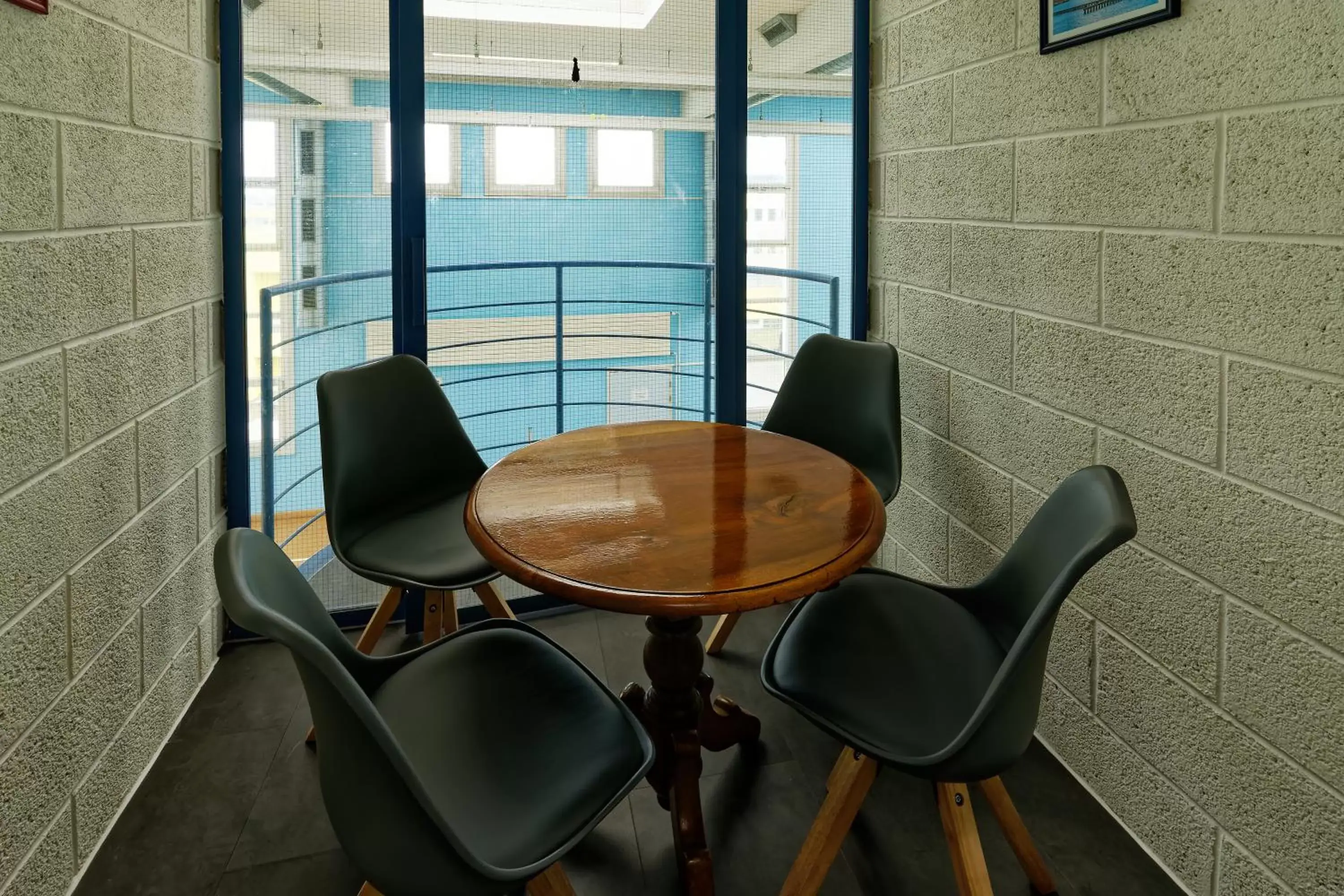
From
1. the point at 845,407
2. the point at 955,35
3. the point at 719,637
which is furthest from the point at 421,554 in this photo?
the point at 955,35

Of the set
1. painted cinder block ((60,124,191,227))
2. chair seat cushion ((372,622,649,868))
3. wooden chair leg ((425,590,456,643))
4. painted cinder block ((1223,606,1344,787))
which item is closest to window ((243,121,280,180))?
painted cinder block ((60,124,191,227))

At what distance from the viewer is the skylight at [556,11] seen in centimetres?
268

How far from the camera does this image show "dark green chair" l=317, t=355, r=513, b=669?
2141 mm

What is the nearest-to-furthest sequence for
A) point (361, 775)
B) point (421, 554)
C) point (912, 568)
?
point (361, 775)
point (421, 554)
point (912, 568)

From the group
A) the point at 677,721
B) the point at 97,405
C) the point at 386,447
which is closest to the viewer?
the point at 97,405

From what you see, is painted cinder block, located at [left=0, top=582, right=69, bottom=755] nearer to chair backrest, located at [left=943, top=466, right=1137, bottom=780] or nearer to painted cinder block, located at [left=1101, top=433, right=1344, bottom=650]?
chair backrest, located at [left=943, top=466, right=1137, bottom=780]

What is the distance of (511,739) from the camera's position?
1.44m

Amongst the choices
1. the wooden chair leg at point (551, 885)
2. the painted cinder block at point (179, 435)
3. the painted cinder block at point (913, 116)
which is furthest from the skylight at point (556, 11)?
the wooden chair leg at point (551, 885)

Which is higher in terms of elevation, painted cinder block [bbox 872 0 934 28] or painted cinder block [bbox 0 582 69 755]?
painted cinder block [bbox 872 0 934 28]

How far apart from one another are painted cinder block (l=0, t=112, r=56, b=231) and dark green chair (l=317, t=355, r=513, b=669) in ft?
2.46

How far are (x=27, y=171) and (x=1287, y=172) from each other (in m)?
2.11

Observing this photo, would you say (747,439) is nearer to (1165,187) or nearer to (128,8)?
(1165,187)

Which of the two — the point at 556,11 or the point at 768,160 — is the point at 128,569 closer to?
the point at 556,11

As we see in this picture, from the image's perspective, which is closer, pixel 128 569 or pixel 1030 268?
pixel 128 569
